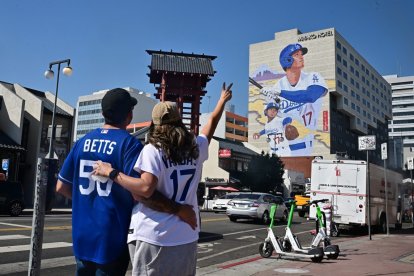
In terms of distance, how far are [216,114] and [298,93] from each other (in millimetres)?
102828

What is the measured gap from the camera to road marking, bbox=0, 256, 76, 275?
7.28 metres

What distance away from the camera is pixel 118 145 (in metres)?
2.83

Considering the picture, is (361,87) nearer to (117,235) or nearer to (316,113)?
(316,113)

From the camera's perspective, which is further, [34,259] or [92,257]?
[34,259]

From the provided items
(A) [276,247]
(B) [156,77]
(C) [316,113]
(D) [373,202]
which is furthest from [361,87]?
(A) [276,247]

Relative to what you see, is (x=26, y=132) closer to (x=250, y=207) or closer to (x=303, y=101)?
(x=250, y=207)

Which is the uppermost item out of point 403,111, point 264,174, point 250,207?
point 403,111

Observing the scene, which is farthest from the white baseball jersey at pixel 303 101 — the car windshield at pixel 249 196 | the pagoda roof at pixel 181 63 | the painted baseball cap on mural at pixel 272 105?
the car windshield at pixel 249 196

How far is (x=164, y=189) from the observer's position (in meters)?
2.76

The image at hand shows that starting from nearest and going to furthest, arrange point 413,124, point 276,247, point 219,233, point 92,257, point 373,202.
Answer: point 92,257, point 276,247, point 219,233, point 373,202, point 413,124

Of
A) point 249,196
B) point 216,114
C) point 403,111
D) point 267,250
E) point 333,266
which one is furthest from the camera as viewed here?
point 403,111

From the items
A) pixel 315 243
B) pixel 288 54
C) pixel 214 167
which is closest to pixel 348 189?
pixel 315 243

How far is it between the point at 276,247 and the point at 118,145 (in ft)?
24.1

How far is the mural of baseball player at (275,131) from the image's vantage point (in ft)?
335
